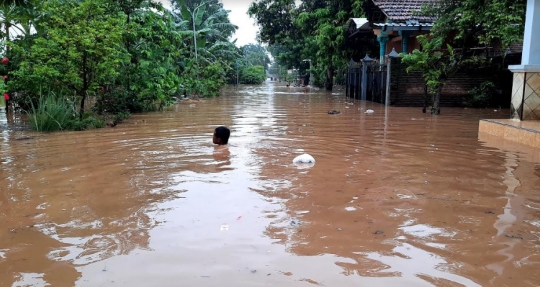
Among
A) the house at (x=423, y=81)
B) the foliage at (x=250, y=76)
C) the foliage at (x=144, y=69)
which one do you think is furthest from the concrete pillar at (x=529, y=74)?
the foliage at (x=250, y=76)

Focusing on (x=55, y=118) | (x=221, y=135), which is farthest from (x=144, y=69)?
(x=221, y=135)

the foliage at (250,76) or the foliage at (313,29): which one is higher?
the foliage at (313,29)

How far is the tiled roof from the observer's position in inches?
691

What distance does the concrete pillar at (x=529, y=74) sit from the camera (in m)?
8.54

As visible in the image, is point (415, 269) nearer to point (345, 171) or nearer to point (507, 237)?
point (507, 237)

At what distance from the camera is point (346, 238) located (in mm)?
3574

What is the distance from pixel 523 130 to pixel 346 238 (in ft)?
19.2

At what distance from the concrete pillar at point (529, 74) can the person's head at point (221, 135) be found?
5793 mm

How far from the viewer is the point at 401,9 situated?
725 inches

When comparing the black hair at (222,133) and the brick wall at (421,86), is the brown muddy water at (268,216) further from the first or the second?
the brick wall at (421,86)

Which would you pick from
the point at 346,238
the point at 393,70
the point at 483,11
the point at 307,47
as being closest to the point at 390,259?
the point at 346,238

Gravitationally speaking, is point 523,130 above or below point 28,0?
below

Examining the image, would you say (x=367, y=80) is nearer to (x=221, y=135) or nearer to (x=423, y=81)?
(x=423, y=81)

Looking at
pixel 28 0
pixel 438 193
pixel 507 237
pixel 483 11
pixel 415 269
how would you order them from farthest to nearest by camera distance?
pixel 483 11 → pixel 28 0 → pixel 438 193 → pixel 507 237 → pixel 415 269
